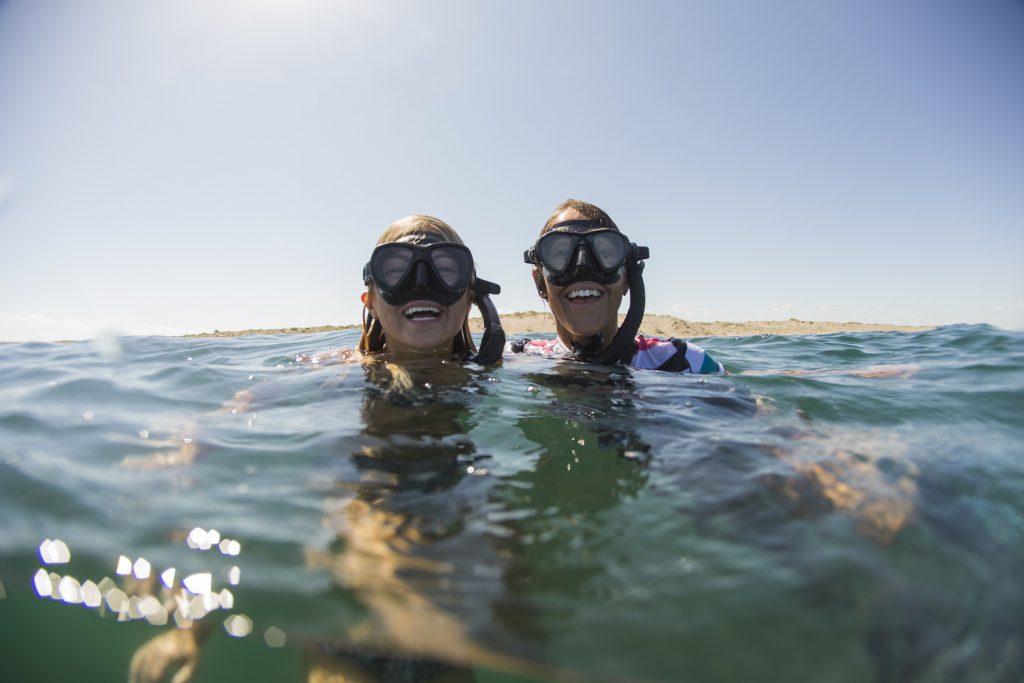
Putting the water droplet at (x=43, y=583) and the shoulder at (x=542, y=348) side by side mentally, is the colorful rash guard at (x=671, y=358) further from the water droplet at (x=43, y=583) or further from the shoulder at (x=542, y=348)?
the water droplet at (x=43, y=583)

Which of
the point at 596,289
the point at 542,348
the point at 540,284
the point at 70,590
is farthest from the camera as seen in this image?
the point at 542,348

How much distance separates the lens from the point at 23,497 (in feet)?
6.68

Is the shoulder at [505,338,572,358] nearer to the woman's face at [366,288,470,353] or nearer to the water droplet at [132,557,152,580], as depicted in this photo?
the woman's face at [366,288,470,353]

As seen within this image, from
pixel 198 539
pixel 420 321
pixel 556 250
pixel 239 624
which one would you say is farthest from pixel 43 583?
pixel 556 250

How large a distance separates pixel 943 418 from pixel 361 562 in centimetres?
352

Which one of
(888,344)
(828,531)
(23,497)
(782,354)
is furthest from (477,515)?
(888,344)

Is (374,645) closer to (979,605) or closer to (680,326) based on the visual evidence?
(979,605)

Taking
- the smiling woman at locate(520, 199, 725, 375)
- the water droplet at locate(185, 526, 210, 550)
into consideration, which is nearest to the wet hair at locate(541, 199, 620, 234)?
the smiling woman at locate(520, 199, 725, 375)

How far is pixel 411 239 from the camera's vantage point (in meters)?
3.18

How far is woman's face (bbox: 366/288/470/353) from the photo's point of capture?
10.5 feet

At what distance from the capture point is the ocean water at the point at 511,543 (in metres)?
1.33

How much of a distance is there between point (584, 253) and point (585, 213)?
40 centimetres

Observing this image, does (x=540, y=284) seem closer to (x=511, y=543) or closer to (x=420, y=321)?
(x=420, y=321)

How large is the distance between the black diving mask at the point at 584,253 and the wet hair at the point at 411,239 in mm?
642
